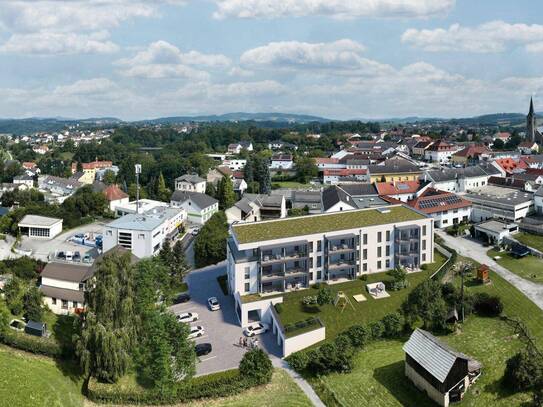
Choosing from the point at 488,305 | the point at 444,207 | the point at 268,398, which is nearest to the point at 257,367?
the point at 268,398

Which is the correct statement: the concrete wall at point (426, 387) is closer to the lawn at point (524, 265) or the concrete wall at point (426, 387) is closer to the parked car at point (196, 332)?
the parked car at point (196, 332)

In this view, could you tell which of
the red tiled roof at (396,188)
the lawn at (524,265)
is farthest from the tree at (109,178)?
the lawn at (524,265)

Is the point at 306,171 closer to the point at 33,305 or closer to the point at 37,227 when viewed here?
the point at 37,227

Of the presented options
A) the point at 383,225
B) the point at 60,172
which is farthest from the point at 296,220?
the point at 60,172

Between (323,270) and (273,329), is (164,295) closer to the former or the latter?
(273,329)

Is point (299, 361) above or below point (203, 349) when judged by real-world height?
above

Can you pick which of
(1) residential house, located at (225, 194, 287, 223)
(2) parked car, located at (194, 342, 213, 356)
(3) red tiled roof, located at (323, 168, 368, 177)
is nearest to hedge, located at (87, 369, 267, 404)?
(2) parked car, located at (194, 342, 213, 356)

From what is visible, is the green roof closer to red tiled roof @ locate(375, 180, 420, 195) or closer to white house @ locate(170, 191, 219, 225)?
red tiled roof @ locate(375, 180, 420, 195)
